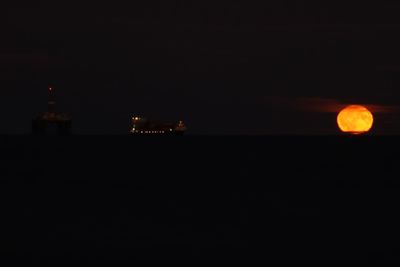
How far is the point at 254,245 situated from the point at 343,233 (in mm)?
5578

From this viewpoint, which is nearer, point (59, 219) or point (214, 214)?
point (59, 219)

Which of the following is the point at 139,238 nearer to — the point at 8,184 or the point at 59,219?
the point at 59,219

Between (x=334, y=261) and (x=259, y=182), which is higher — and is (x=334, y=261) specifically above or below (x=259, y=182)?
below

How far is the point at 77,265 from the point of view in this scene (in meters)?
31.8

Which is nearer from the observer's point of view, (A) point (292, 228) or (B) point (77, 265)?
(B) point (77, 265)

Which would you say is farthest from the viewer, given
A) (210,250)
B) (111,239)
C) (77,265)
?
(111,239)

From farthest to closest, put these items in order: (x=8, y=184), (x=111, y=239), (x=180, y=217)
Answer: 1. (x=8, y=184)
2. (x=180, y=217)
3. (x=111, y=239)

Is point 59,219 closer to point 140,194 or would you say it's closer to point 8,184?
point 140,194

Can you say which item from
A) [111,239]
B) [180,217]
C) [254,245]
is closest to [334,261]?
[254,245]

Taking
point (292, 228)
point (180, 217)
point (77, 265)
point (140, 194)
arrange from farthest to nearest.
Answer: point (140, 194) → point (180, 217) → point (292, 228) → point (77, 265)

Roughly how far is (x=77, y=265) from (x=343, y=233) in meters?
13.9

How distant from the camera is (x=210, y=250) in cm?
3569

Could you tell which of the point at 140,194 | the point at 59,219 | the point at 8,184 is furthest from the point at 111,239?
the point at 8,184

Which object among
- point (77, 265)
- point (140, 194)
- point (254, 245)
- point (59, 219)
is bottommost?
point (77, 265)
